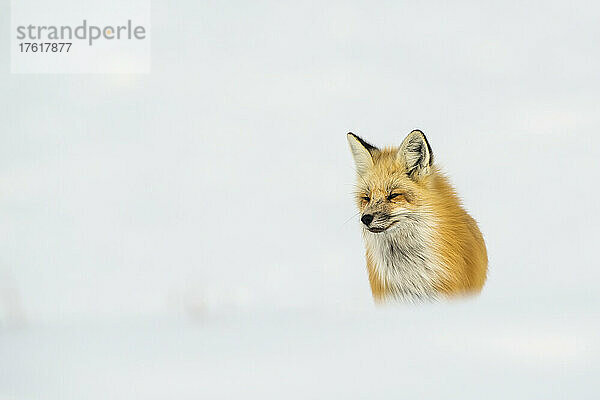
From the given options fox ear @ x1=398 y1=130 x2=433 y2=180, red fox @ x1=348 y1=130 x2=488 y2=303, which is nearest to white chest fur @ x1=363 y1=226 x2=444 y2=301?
red fox @ x1=348 y1=130 x2=488 y2=303

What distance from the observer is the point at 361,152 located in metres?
3.11

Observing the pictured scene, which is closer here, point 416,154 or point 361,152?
point 416,154

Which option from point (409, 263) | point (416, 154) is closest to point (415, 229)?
point (409, 263)

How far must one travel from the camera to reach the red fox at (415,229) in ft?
9.82

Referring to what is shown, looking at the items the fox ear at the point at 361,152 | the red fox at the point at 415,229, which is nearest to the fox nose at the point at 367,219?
the red fox at the point at 415,229

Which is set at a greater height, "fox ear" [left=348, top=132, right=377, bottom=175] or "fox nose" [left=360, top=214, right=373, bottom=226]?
"fox ear" [left=348, top=132, right=377, bottom=175]

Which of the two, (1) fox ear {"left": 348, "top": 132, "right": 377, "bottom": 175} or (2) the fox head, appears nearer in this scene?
(2) the fox head

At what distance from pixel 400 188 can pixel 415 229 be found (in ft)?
0.59

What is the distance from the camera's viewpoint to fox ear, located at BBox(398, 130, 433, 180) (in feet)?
9.72

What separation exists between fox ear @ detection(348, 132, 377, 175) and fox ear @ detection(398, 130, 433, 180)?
0.14m

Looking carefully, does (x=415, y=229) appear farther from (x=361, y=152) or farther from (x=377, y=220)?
(x=361, y=152)

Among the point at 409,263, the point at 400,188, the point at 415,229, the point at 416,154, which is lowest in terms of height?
the point at 409,263

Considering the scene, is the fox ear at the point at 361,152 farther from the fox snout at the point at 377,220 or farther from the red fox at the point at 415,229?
the fox snout at the point at 377,220

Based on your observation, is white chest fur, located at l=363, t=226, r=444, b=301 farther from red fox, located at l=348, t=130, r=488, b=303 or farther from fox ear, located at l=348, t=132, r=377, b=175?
fox ear, located at l=348, t=132, r=377, b=175
